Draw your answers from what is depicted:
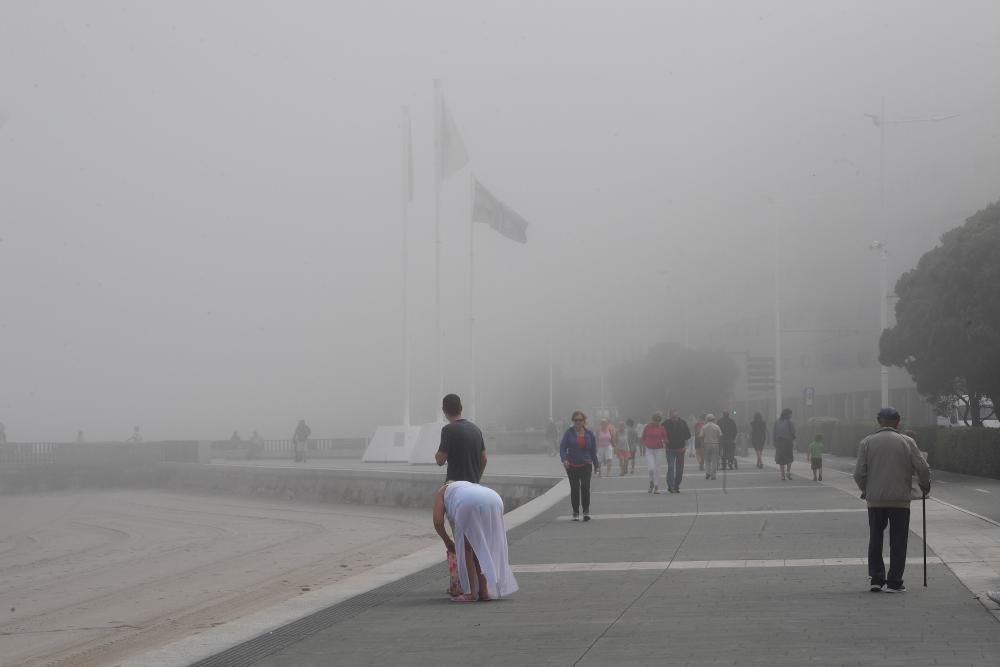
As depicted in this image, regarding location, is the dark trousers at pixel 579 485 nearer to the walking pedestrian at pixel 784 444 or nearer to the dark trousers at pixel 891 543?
the dark trousers at pixel 891 543

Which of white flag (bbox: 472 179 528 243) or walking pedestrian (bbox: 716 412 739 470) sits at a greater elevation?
white flag (bbox: 472 179 528 243)

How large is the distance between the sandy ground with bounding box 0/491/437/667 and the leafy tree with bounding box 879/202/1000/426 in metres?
14.0

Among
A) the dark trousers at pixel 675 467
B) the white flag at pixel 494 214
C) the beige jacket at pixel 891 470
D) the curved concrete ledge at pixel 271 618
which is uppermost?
the white flag at pixel 494 214

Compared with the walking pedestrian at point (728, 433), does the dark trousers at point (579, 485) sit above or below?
below

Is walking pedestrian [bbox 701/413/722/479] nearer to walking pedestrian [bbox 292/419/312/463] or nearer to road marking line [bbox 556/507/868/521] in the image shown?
road marking line [bbox 556/507/868/521]

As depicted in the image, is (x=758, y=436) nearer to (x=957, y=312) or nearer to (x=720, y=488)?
(x=957, y=312)

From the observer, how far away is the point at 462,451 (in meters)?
12.1

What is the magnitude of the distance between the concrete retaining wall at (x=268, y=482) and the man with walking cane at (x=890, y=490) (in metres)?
18.9

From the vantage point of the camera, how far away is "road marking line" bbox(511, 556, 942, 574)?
1355cm

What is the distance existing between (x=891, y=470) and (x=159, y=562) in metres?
16.7

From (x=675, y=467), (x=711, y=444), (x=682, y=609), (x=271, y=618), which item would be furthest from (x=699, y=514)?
(x=711, y=444)

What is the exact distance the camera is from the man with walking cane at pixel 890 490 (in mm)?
11250

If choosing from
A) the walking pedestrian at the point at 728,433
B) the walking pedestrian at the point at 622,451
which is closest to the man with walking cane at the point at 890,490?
the walking pedestrian at the point at 728,433

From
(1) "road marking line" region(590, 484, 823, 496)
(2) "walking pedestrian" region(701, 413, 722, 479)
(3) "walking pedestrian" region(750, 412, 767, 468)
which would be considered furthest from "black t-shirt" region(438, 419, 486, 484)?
(3) "walking pedestrian" region(750, 412, 767, 468)
